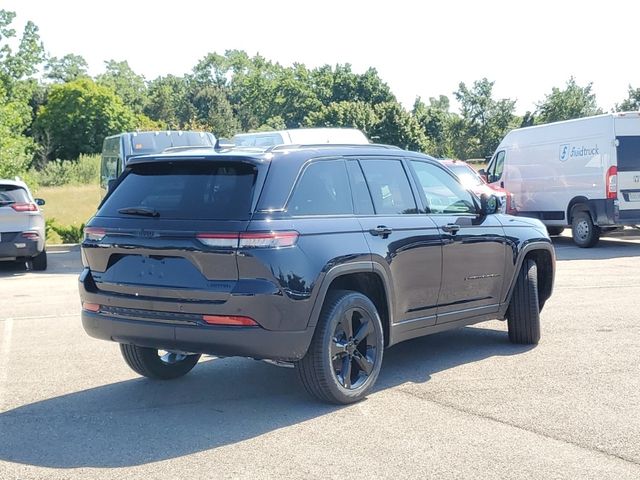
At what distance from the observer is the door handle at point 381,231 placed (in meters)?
6.11

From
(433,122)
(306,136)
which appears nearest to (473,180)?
(306,136)

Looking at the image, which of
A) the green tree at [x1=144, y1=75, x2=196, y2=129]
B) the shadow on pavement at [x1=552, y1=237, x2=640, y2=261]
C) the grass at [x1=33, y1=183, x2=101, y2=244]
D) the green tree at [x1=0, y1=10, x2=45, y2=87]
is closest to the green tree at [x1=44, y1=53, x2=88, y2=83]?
the green tree at [x1=144, y1=75, x2=196, y2=129]

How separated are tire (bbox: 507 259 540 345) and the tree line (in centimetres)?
1884

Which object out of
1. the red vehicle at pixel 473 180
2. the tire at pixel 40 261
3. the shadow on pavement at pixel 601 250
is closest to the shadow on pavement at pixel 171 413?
the tire at pixel 40 261

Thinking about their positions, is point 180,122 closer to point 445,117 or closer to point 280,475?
point 445,117

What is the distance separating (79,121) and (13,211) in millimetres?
68443

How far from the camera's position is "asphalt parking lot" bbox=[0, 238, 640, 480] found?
4.66m

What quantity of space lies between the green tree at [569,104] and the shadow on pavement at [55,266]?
41.3m

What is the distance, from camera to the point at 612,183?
57.2ft

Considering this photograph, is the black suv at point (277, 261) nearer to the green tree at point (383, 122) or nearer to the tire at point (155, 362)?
the tire at point (155, 362)

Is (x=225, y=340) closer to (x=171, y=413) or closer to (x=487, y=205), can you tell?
(x=171, y=413)

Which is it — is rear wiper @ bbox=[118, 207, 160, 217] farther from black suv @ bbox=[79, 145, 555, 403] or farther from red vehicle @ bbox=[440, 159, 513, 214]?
red vehicle @ bbox=[440, 159, 513, 214]

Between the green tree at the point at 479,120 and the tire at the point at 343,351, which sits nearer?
the tire at the point at 343,351

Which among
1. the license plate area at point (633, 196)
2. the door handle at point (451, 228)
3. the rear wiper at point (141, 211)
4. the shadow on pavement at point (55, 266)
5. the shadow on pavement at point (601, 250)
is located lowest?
the shadow on pavement at point (601, 250)
